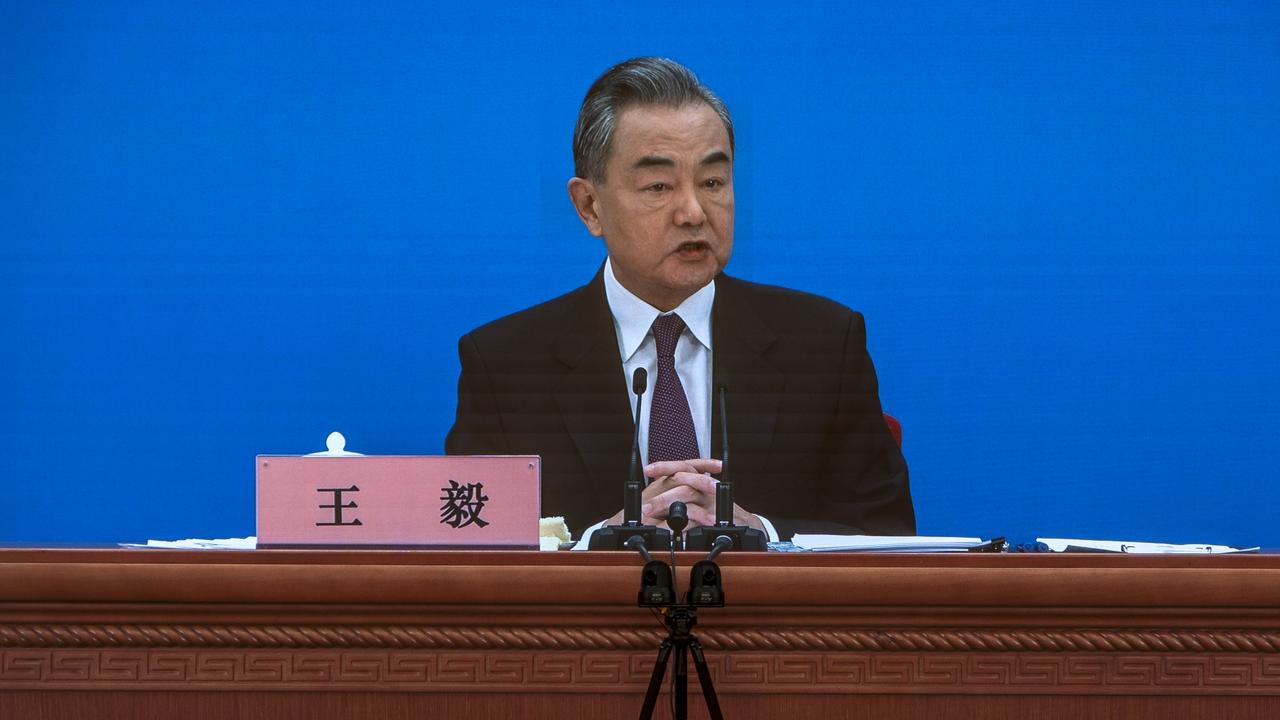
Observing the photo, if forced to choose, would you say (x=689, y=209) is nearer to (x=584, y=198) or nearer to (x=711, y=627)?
(x=584, y=198)

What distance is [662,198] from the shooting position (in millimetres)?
2271

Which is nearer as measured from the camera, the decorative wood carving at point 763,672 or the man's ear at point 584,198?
the decorative wood carving at point 763,672

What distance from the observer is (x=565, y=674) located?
1.36m

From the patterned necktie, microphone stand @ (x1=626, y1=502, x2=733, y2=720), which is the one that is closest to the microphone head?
microphone stand @ (x1=626, y1=502, x2=733, y2=720)

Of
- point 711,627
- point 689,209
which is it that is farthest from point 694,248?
point 711,627

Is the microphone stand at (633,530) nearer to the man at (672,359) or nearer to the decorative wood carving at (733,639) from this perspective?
the decorative wood carving at (733,639)

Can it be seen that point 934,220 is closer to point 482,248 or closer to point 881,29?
point 881,29

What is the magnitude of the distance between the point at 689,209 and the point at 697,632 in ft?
3.63

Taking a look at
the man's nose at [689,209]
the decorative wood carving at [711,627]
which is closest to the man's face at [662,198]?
the man's nose at [689,209]

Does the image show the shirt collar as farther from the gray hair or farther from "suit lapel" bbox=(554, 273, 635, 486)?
the gray hair

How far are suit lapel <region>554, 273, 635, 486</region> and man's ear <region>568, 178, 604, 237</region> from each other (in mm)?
112

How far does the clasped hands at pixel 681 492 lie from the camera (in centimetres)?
185

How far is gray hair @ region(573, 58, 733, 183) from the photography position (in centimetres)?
230

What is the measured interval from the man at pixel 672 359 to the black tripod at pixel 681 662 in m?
0.93
